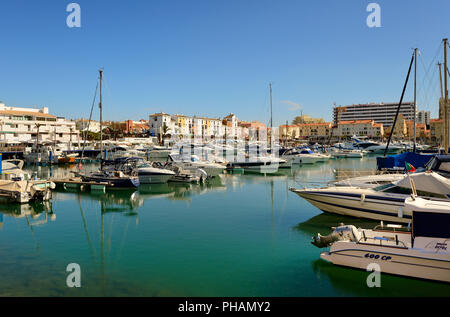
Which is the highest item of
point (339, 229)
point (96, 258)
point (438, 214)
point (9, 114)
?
point (9, 114)

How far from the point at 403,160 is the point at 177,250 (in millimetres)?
22879

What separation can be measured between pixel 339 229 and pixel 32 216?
18072mm

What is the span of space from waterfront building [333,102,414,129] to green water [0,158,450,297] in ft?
587

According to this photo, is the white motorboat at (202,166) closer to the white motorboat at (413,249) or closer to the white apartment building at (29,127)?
the white motorboat at (413,249)

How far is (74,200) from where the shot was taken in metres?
26.2

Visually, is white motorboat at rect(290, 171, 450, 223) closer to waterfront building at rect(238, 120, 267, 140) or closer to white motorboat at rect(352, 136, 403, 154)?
white motorboat at rect(352, 136, 403, 154)

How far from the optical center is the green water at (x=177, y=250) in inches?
416

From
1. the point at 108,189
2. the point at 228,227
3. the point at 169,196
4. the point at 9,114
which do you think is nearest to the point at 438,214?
the point at 228,227

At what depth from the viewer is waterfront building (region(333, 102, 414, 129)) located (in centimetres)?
18000

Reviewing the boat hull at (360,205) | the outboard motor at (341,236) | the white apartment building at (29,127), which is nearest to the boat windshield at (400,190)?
the boat hull at (360,205)

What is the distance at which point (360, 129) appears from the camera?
168 meters

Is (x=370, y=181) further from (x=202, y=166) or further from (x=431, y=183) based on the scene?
(x=202, y=166)

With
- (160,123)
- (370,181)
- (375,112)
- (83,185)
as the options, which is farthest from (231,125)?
(370,181)

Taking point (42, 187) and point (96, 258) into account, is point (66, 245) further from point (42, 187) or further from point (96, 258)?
point (42, 187)
